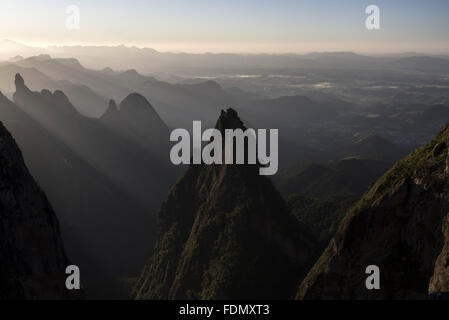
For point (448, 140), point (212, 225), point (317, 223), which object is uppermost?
point (448, 140)

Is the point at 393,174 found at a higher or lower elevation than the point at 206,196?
higher

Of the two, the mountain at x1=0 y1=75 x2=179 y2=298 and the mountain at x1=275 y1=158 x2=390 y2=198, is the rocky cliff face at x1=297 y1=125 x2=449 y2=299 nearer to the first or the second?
the mountain at x1=0 y1=75 x2=179 y2=298

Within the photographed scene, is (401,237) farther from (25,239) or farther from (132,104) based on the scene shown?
(132,104)

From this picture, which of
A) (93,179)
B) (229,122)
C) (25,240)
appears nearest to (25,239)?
(25,240)

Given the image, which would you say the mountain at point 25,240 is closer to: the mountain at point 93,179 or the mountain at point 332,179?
the mountain at point 93,179

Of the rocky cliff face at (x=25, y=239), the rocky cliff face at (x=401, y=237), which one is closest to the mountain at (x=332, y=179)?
the rocky cliff face at (x=401, y=237)
